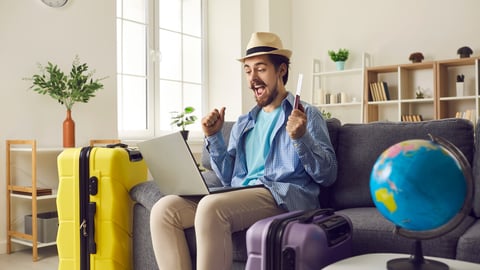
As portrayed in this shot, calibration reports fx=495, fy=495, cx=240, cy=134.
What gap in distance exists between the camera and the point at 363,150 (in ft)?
7.23

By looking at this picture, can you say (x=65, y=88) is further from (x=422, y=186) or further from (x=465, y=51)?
(x=465, y=51)

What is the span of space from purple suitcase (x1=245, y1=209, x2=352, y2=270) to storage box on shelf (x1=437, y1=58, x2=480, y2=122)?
12.3 ft

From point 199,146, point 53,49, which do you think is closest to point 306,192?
point 53,49

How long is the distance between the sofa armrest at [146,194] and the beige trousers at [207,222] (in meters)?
0.18

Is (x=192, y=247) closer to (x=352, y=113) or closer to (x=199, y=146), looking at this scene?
(x=199, y=146)

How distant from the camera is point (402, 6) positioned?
5.33 meters

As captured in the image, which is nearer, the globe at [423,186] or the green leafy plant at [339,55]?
the globe at [423,186]

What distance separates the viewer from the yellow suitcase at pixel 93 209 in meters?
2.23

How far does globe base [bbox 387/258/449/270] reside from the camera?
47.5 inches

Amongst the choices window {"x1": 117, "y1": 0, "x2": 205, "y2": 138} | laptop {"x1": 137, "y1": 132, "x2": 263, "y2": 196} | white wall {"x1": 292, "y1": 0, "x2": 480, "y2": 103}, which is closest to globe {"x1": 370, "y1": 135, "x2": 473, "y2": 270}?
laptop {"x1": 137, "y1": 132, "x2": 263, "y2": 196}

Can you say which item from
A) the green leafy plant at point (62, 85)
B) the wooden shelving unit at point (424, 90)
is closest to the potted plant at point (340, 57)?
the wooden shelving unit at point (424, 90)

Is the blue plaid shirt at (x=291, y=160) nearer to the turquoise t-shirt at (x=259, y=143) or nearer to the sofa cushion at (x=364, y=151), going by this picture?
the turquoise t-shirt at (x=259, y=143)

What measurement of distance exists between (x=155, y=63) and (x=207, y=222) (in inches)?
139

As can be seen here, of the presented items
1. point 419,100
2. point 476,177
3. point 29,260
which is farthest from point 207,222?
point 419,100
